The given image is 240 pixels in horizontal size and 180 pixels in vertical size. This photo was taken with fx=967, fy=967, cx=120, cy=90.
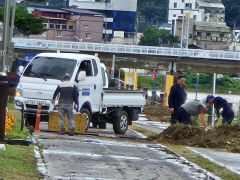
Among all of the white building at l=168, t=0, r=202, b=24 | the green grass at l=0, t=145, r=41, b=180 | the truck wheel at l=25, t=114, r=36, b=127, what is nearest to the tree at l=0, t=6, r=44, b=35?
the truck wheel at l=25, t=114, r=36, b=127

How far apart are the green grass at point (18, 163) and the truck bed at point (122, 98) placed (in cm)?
966

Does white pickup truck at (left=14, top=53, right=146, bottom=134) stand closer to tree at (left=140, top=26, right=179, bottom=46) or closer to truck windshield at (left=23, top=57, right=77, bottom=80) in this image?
truck windshield at (left=23, top=57, right=77, bottom=80)

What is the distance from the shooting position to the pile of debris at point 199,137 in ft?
73.4

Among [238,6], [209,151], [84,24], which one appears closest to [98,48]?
[84,24]

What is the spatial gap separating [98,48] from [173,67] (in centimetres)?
750

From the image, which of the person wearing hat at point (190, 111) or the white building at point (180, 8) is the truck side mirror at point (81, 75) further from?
the white building at point (180, 8)

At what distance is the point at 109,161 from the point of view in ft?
55.6

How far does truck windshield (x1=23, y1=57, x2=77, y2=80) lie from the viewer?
84.5ft

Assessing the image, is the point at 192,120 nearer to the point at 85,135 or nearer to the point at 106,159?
the point at 85,135

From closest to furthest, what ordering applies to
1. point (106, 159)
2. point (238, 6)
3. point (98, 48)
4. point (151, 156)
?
point (106, 159) → point (151, 156) → point (98, 48) → point (238, 6)

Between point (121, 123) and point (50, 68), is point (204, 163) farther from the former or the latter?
point (121, 123)

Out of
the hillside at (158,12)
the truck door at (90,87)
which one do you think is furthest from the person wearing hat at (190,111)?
the hillside at (158,12)

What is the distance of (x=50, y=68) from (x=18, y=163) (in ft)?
35.6

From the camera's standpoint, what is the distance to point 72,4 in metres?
156
